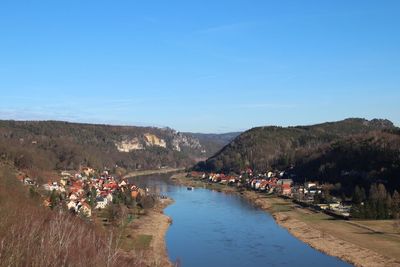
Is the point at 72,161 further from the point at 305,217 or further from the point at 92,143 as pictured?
the point at 305,217

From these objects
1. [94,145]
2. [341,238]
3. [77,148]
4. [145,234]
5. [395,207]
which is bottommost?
[145,234]

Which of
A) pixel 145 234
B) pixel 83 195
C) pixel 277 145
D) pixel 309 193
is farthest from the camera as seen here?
pixel 277 145

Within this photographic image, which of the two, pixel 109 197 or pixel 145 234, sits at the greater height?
pixel 109 197

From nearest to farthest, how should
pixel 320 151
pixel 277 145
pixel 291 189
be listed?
pixel 291 189 → pixel 320 151 → pixel 277 145

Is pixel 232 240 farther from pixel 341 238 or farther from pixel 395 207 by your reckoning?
pixel 395 207

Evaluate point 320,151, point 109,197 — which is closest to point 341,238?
point 109,197

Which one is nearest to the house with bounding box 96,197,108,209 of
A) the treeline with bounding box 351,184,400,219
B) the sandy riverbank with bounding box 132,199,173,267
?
the sandy riverbank with bounding box 132,199,173,267

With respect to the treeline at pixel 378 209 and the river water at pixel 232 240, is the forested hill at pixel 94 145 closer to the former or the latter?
the river water at pixel 232 240

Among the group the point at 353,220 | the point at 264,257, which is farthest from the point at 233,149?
the point at 264,257
